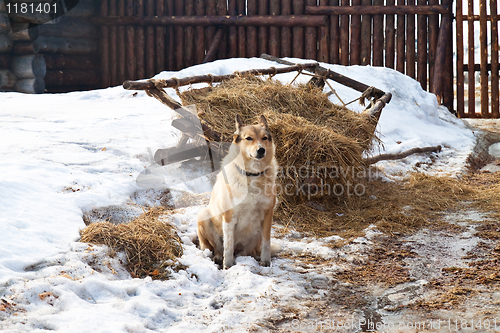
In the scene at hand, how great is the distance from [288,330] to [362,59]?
404 inches

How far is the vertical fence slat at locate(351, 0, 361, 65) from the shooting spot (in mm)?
11398

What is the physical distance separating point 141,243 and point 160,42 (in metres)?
9.71

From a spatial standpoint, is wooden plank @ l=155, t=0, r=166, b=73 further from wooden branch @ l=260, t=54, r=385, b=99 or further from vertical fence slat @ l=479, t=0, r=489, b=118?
vertical fence slat @ l=479, t=0, r=489, b=118

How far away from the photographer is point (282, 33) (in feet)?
38.2

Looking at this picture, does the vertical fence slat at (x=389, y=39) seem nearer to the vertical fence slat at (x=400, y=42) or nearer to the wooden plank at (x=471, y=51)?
the vertical fence slat at (x=400, y=42)

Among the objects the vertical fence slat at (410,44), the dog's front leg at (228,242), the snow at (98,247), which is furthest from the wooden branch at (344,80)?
the vertical fence slat at (410,44)

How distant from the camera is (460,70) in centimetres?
1163

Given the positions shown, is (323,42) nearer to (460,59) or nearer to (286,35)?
(286,35)

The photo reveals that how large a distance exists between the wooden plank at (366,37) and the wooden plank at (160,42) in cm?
578

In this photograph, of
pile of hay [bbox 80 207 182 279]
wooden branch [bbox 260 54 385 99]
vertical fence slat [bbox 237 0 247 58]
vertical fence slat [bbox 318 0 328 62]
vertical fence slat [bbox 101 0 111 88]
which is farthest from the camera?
vertical fence slat [bbox 101 0 111 88]

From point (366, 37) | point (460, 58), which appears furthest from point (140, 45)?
point (460, 58)

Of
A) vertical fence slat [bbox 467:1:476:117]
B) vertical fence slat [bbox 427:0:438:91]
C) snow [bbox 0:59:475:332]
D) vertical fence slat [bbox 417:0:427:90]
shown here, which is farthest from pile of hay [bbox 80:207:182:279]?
vertical fence slat [bbox 467:1:476:117]

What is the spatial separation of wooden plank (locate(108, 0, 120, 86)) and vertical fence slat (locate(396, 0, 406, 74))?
8.23 meters

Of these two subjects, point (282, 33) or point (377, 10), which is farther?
point (282, 33)
